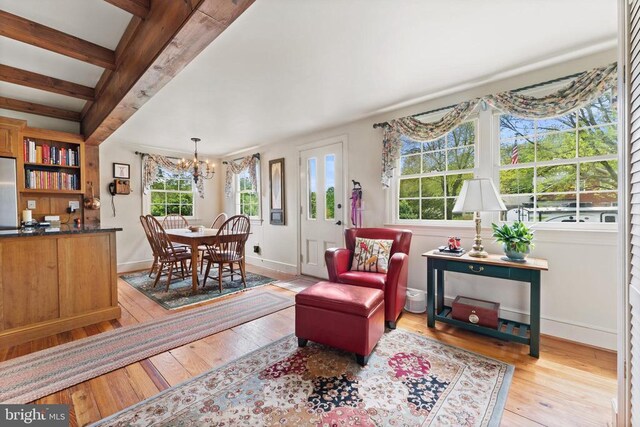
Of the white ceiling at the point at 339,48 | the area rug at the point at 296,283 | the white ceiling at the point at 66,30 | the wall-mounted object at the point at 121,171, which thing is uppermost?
the white ceiling at the point at 66,30

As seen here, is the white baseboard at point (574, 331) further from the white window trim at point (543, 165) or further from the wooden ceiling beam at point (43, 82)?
the wooden ceiling beam at point (43, 82)

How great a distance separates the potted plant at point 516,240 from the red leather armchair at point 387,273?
807 mm

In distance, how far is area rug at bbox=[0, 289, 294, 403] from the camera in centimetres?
171

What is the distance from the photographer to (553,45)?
2023 millimetres

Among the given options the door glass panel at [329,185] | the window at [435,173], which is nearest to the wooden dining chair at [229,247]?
the door glass panel at [329,185]

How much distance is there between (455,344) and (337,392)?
1149 millimetres

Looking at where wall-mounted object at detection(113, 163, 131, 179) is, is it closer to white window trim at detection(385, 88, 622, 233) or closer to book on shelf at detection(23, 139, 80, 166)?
book on shelf at detection(23, 139, 80, 166)

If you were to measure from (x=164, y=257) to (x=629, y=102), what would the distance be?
14.1 ft

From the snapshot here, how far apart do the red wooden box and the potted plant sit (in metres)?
0.46

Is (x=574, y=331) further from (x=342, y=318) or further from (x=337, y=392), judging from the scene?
(x=337, y=392)

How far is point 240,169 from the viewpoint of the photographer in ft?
17.8

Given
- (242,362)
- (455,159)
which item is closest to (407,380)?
(242,362)

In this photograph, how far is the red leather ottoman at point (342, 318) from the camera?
187 centimetres

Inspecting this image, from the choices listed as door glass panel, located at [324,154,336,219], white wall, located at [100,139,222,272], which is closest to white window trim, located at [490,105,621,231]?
door glass panel, located at [324,154,336,219]
